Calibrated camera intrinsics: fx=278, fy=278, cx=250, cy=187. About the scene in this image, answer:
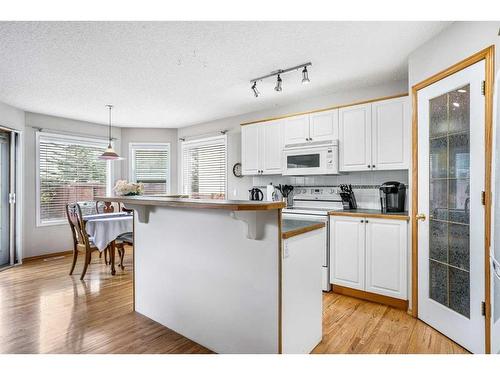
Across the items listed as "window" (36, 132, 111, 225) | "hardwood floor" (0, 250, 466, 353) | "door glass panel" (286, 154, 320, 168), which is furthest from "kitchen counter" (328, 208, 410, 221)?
"window" (36, 132, 111, 225)

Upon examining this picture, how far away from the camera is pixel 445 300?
7.29 feet

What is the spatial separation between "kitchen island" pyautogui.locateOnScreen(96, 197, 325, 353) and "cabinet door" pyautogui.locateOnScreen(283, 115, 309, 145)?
1.94 meters

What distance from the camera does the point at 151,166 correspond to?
19.5 feet

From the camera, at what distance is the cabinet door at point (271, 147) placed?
13.1 feet

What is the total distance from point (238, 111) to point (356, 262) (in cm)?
304

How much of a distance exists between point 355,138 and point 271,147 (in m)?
1.22

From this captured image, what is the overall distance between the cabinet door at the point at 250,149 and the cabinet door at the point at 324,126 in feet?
2.99

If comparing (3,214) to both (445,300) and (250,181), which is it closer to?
(250,181)

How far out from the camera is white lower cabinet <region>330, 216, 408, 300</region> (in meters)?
2.71

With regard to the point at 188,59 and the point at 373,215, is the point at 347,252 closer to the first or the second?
the point at 373,215

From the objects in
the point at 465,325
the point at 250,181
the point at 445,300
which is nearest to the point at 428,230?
the point at 445,300

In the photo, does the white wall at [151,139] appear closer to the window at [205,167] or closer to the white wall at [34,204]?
the window at [205,167]

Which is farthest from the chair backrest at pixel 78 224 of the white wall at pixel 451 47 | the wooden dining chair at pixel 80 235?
the white wall at pixel 451 47

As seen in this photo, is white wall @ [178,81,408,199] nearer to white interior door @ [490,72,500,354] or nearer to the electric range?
the electric range
